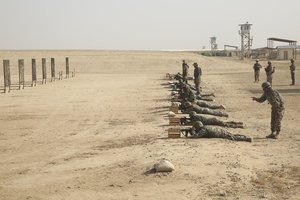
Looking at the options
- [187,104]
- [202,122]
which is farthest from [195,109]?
[202,122]

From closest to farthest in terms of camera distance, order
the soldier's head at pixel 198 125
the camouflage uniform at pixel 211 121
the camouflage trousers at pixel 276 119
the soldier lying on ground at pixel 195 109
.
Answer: the soldier's head at pixel 198 125, the camouflage trousers at pixel 276 119, the camouflage uniform at pixel 211 121, the soldier lying on ground at pixel 195 109

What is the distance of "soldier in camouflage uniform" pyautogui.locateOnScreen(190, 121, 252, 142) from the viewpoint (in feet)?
42.5

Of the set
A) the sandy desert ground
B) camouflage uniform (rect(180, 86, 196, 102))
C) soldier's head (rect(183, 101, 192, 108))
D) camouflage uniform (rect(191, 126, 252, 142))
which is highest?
camouflage uniform (rect(180, 86, 196, 102))

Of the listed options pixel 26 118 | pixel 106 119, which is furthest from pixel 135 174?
pixel 26 118

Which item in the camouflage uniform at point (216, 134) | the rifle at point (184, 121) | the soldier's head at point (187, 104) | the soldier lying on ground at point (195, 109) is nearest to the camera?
the camouflage uniform at point (216, 134)

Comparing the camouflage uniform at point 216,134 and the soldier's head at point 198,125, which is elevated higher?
the soldier's head at point 198,125

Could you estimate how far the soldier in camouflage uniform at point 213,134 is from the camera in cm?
1297

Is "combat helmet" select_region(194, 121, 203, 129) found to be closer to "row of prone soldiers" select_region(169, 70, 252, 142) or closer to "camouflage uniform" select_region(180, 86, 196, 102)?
"row of prone soldiers" select_region(169, 70, 252, 142)

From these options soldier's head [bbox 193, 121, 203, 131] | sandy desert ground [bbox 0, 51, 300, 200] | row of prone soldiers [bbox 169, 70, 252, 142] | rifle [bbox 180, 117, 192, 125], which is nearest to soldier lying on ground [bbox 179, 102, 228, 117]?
row of prone soldiers [bbox 169, 70, 252, 142]

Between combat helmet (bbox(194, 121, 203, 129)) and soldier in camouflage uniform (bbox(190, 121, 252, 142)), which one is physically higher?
combat helmet (bbox(194, 121, 203, 129))

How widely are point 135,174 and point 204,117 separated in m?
5.74

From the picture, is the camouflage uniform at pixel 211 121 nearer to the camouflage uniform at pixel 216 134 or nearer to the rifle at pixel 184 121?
the rifle at pixel 184 121

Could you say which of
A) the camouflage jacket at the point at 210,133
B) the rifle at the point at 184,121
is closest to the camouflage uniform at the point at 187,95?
the rifle at the point at 184,121

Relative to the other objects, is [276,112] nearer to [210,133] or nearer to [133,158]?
[210,133]
